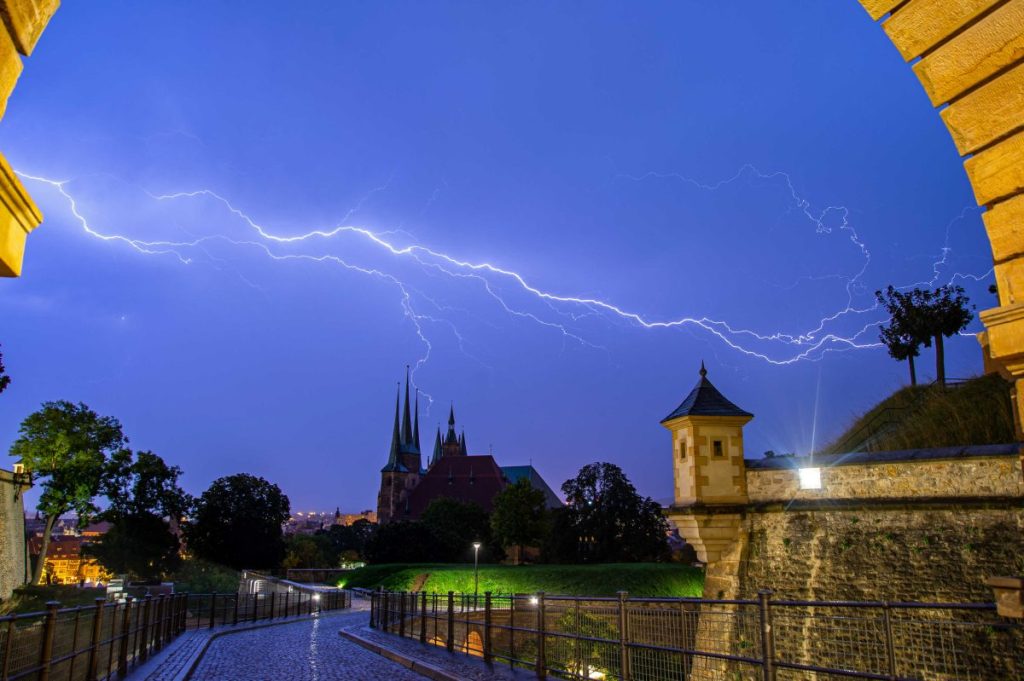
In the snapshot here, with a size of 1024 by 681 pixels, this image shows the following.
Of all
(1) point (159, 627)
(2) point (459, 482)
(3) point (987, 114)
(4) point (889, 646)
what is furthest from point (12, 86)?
(2) point (459, 482)

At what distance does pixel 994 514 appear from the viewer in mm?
13617

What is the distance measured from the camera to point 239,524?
63.3 meters

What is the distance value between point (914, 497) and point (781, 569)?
346 centimetres

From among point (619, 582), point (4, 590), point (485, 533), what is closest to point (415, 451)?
point (485, 533)

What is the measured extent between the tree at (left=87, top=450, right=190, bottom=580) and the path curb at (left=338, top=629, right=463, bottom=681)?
3571cm

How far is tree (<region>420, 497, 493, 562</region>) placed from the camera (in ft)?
219

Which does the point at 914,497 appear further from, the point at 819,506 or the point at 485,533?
the point at 485,533

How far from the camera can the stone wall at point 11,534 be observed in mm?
29516

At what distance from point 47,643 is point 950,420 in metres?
22.5

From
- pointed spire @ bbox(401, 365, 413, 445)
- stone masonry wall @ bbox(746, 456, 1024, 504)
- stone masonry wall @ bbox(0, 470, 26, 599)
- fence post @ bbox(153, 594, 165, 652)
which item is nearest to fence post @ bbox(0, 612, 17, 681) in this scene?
fence post @ bbox(153, 594, 165, 652)

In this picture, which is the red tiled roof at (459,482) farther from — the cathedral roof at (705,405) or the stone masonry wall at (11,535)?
the cathedral roof at (705,405)

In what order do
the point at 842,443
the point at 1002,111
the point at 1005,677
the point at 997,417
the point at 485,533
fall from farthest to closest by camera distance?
the point at 485,533 < the point at 842,443 < the point at 997,417 < the point at 1005,677 < the point at 1002,111

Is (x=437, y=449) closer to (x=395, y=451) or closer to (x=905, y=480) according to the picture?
(x=395, y=451)

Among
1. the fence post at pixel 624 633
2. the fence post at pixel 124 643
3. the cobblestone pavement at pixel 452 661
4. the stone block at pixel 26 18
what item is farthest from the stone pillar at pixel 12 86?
the fence post at pixel 124 643
